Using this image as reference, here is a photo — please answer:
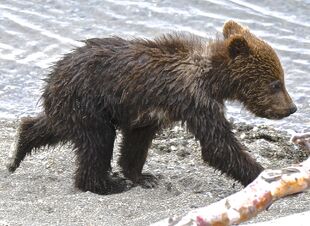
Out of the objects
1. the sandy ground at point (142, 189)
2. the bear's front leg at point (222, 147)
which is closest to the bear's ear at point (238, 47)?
the bear's front leg at point (222, 147)

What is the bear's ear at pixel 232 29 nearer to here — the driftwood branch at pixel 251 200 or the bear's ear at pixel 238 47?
the bear's ear at pixel 238 47

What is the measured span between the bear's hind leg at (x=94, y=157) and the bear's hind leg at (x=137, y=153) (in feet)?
0.94

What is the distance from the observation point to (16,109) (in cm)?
1055

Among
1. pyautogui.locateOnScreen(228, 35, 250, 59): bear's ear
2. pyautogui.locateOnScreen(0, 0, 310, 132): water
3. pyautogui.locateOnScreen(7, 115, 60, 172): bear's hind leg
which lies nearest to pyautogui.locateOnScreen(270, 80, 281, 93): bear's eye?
pyautogui.locateOnScreen(228, 35, 250, 59): bear's ear

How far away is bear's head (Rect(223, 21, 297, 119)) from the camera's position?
22.4 feet

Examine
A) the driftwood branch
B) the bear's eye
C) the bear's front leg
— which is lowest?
the bear's front leg

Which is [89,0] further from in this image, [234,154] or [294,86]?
[234,154]

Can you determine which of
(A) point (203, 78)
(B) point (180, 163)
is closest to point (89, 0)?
(B) point (180, 163)

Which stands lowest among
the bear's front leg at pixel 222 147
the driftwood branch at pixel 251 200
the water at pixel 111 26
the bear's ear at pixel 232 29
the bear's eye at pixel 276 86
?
the water at pixel 111 26

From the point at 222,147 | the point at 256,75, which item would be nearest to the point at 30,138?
the point at 222,147

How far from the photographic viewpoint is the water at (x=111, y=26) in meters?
11.1

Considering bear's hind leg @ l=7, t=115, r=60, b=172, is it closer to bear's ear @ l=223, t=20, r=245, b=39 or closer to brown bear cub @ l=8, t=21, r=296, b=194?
brown bear cub @ l=8, t=21, r=296, b=194

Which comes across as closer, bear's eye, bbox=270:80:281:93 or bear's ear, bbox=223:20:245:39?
bear's eye, bbox=270:80:281:93

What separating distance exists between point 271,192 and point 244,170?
226cm
